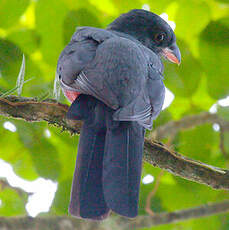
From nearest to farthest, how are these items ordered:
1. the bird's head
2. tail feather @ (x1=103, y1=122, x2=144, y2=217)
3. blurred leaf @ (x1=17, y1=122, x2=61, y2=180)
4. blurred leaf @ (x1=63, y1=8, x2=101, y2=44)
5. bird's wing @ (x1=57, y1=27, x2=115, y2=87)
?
tail feather @ (x1=103, y1=122, x2=144, y2=217) < bird's wing @ (x1=57, y1=27, x2=115, y2=87) < blurred leaf @ (x1=17, y1=122, x2=61, y2=180) < blurred leaf @ (x1=63, y1=8, x2=101, y2=44) < the bird's head

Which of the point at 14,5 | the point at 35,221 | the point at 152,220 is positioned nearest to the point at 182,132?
the point at 152,220

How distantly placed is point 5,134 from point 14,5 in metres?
0.97

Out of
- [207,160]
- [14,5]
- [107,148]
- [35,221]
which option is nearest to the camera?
[107,148]

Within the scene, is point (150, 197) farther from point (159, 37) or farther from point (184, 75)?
point (159, 37)

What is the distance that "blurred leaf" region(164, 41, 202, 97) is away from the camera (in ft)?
11.3

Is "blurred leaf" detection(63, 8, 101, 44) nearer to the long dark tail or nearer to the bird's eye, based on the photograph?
the bird's eye

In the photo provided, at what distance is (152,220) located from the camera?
10.4 feet

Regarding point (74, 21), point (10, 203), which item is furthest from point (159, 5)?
point (10, 203)

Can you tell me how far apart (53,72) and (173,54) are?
101 centimetres

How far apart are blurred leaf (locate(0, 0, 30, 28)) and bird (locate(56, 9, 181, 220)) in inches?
31.3

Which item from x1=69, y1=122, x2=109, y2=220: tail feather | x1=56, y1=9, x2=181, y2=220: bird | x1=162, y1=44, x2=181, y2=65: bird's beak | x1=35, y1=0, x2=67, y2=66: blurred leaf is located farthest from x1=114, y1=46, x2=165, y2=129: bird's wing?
x1=35, y1=0, x2=67, y2=66: blurred leaf

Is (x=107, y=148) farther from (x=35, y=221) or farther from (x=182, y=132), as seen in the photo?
(x=182, y=132)

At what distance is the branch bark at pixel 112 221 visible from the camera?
9.52 ft

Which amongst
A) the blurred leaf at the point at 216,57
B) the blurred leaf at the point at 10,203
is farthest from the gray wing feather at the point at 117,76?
the blurred leaf at the point at 10,203
